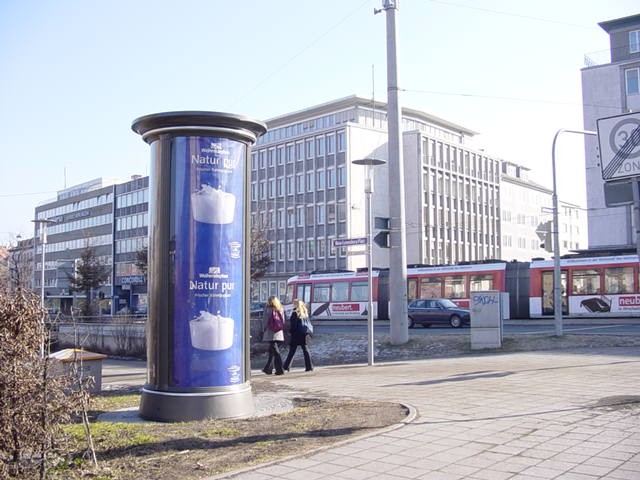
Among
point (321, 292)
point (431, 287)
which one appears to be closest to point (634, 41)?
point (431, 287)

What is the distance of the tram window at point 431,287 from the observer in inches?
1487

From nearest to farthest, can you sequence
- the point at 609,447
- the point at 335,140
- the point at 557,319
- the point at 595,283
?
1. the point at 609,447
2. the point at 557,319
3. the point at 595,283
4. the point at 335,140

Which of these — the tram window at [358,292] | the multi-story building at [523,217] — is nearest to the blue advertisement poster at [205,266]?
the tram window at [358,292]

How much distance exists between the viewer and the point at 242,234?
939cm

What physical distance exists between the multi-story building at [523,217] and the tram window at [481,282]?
2274 inches

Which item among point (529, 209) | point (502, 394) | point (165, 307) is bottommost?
point (502, 394)

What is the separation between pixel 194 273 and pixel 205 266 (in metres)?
0.16

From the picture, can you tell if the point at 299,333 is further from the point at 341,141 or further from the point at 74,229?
the point at 74,229

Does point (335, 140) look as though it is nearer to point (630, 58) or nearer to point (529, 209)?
point (630, 58)

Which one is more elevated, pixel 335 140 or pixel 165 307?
pixel 335 140

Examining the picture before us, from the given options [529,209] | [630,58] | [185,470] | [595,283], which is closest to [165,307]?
[185,470]

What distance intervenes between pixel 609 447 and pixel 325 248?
68.4 m

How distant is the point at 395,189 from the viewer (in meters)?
19.6

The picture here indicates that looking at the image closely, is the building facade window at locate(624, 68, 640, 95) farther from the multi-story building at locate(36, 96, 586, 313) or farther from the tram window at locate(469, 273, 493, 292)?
the multi-story building at locate(36, 96, 586, 313)
